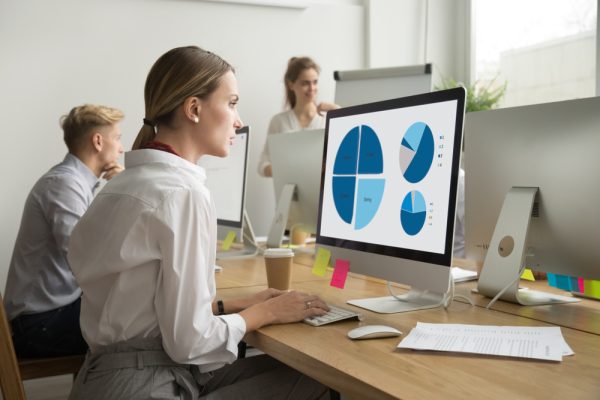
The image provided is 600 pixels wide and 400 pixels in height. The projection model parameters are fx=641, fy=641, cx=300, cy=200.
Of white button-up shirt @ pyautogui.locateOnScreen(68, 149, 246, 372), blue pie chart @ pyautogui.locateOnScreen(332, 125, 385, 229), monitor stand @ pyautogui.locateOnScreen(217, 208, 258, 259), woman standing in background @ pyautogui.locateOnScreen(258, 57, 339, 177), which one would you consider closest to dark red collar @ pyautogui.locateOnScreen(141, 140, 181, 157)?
white button-up shirt @ pyautogui.locateOnScreen(68, 149, 246, 372)

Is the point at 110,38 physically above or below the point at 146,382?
above

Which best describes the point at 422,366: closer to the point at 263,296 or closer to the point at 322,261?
the point at 263,296

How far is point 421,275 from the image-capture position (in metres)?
1.47

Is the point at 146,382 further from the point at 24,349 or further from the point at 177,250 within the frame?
the point at 24,349

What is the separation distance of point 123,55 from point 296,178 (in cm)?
193

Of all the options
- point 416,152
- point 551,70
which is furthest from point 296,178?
point 551,70

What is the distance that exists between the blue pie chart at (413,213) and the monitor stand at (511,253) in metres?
0.27

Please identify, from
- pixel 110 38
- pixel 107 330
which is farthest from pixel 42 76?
pixel 107 330

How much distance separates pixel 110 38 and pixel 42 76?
47cm

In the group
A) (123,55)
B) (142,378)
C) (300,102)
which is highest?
(123,55)

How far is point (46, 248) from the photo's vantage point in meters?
2.31

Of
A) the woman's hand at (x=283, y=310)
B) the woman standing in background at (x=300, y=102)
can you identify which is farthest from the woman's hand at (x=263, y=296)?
the woman standing in background at (x=300, y=102)

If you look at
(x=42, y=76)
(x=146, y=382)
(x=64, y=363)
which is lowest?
(x=64, y=363)

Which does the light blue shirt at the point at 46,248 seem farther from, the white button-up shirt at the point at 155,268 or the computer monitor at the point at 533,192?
the computer monitor at the point at 533,192
